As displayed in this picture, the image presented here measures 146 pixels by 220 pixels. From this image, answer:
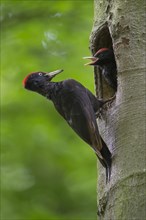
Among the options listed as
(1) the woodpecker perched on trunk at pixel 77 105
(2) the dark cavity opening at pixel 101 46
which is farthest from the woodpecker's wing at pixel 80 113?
(2) the dark cavity opening at pixel 101 46

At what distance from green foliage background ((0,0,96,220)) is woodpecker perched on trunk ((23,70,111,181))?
1.85ft

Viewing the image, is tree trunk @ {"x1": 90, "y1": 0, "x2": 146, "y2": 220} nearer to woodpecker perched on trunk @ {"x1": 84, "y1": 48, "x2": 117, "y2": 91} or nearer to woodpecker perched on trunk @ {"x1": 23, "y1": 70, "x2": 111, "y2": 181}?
woodpecker perched on trunk @ {"x1": 23, "y1": 70, "x2": 111, "y2": 181}

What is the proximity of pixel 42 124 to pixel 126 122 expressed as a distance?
6.28 ft

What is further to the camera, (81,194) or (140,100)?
(81,194)

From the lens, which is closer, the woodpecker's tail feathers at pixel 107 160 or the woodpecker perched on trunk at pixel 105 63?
the woodpecker's tail feathers at pixel 107 160

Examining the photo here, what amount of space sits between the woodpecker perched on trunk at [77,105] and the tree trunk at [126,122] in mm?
61

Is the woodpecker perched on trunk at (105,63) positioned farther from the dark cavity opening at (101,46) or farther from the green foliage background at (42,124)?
the green foliage background at (42,124)

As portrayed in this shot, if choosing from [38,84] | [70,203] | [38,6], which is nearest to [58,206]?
[70,203]

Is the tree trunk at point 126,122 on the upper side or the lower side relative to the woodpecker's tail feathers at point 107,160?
upper

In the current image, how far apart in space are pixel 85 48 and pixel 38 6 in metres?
0.56

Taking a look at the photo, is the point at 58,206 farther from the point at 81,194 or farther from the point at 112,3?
the point at 112,3

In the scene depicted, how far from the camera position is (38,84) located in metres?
3.98

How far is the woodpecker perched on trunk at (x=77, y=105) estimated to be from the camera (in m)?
2.92

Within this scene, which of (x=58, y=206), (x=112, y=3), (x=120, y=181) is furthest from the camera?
(x=58, y=206)
